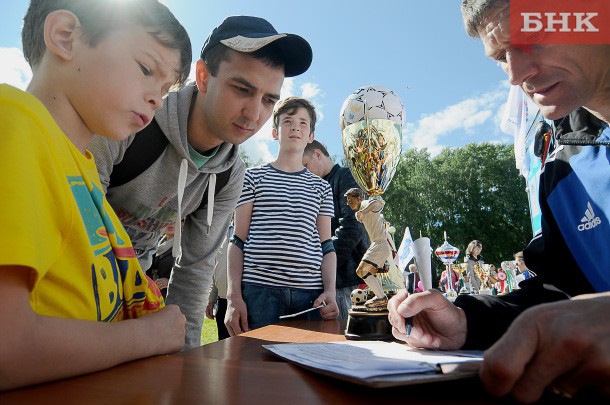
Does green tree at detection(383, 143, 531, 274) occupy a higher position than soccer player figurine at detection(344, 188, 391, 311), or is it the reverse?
green tree at detection(383, 143, 531, 274)

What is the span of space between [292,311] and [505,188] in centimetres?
2781

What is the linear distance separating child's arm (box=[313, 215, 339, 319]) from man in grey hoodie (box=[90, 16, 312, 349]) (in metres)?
0.52

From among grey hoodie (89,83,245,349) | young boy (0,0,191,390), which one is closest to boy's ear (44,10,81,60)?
young boy (0,0,191,390)

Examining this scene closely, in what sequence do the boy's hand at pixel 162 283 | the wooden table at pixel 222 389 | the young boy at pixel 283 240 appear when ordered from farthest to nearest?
the boy's hand at pixel 162 283
the young boy at pixel 283 240
the wooden table at pixel 222 389

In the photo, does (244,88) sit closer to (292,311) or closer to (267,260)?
(267,260)

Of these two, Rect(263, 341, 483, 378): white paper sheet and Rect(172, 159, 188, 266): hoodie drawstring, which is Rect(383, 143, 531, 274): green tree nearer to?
Rect(172, 159, 188, 266): hoodie drawstring

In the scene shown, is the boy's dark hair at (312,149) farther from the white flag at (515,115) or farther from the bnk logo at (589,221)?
the white flag at (515,115)

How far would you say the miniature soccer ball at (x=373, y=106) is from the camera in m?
1.45

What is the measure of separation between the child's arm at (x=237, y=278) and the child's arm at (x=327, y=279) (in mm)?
347

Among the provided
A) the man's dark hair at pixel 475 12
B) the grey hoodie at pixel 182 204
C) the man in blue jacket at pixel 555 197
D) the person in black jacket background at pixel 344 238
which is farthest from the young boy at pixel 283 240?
the man's dark hair at pixel 475 12

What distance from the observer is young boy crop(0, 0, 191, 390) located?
20.0 inches

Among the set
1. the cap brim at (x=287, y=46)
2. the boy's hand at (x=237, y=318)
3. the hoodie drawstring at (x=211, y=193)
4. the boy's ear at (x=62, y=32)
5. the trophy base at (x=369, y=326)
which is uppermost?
the cap brim at (x=287, y=46)

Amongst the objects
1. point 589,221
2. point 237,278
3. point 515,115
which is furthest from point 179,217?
point 515,115

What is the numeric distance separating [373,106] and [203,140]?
2.09 feet
